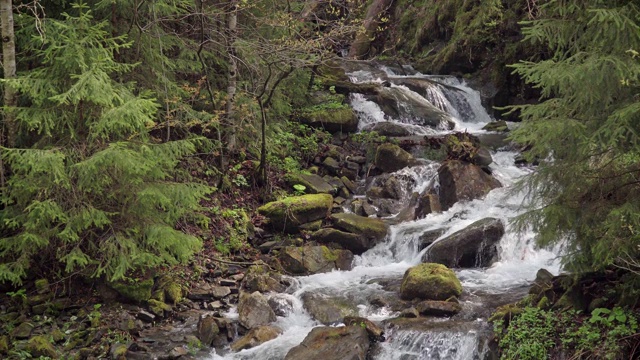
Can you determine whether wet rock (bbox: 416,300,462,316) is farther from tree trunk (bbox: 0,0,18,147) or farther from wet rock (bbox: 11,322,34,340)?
tree trunk (bbox: 0,0,18,147)

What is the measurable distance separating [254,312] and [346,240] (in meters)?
3.37

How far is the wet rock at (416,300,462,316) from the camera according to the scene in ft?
28.3

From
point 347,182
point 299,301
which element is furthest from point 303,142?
point 299,301

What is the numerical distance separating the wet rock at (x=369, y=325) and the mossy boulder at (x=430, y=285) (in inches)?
47.4

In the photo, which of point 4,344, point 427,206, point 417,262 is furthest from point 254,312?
point 427,206

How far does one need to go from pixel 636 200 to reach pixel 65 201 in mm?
7299

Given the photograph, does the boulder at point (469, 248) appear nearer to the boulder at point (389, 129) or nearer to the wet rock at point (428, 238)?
the wet rock at point (428, 238)

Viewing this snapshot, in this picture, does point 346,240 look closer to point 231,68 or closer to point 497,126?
point 231,68

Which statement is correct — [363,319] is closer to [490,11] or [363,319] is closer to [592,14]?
[592,14]

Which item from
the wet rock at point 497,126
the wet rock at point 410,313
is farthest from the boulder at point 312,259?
the wet rock at point 497,126

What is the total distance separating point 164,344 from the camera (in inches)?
327

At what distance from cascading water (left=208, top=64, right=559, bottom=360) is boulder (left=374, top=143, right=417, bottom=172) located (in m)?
0.26

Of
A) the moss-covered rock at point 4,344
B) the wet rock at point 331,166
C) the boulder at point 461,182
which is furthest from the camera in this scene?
the wet rock at point 331,166

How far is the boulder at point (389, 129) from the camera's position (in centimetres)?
1706
